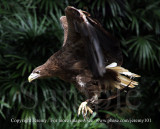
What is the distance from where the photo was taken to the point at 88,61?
1.10 metres

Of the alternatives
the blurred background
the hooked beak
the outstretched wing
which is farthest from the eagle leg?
the blurred background

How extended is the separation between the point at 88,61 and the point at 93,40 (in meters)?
0.10

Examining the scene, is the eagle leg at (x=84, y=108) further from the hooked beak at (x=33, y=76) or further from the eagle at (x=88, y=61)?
the hooked beak at (x=33, y=76)

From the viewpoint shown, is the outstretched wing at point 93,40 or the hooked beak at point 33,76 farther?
the hooked beak at point 33,76

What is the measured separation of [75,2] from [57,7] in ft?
3.42

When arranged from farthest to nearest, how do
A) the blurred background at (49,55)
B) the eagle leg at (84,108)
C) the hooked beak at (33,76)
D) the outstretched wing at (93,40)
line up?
1. the blurred background at (49,55)
2. the hooked beak at (33,76)
3. the eagle leg at (84,108)
4. the outstretched wing at (93,40)

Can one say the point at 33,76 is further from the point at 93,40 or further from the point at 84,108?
the point at 93,40

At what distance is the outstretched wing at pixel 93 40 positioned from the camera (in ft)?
3.43

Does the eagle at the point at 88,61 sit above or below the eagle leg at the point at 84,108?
above

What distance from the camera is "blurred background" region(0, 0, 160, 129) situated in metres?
2.39

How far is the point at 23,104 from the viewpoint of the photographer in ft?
8.14

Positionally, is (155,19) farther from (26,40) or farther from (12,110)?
(12,110)

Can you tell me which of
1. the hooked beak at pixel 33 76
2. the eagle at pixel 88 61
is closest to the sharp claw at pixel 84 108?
the eagle at pixel 88 61

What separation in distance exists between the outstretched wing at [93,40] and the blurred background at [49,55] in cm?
72
